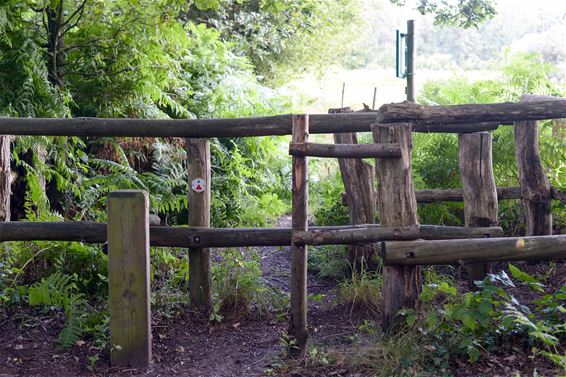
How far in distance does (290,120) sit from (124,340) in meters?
1.95

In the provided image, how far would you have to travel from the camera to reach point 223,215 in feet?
26.4

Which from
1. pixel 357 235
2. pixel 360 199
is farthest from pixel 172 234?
pixel 360 199

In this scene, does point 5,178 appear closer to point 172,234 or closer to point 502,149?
point 172,234

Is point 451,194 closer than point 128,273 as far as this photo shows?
No

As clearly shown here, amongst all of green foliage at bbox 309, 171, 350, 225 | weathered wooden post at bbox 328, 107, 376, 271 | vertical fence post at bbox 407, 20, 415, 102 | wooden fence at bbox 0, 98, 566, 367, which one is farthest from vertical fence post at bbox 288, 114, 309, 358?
vertical fence post at bbox 407, 20, 415, 102

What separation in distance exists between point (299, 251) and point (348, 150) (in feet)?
2.49

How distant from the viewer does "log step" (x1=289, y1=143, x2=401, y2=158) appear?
467 cm

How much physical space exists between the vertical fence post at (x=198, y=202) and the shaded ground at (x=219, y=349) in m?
0.32

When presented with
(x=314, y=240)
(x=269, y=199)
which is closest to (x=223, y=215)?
(x=269, y=199)

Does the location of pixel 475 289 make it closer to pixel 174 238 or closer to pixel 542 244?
pixel 542 244

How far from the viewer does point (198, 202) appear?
5.52 m

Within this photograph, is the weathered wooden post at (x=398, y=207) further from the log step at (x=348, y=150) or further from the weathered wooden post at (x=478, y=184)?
the weathered wooden post at (x=478, y=184)

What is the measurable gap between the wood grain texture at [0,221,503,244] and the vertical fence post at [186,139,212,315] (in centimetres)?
10

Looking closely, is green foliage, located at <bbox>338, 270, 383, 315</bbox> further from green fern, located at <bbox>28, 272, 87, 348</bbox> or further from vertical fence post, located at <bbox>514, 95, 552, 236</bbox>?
green fern, located at <bbox>28, 272, 87, 348</bbox>
